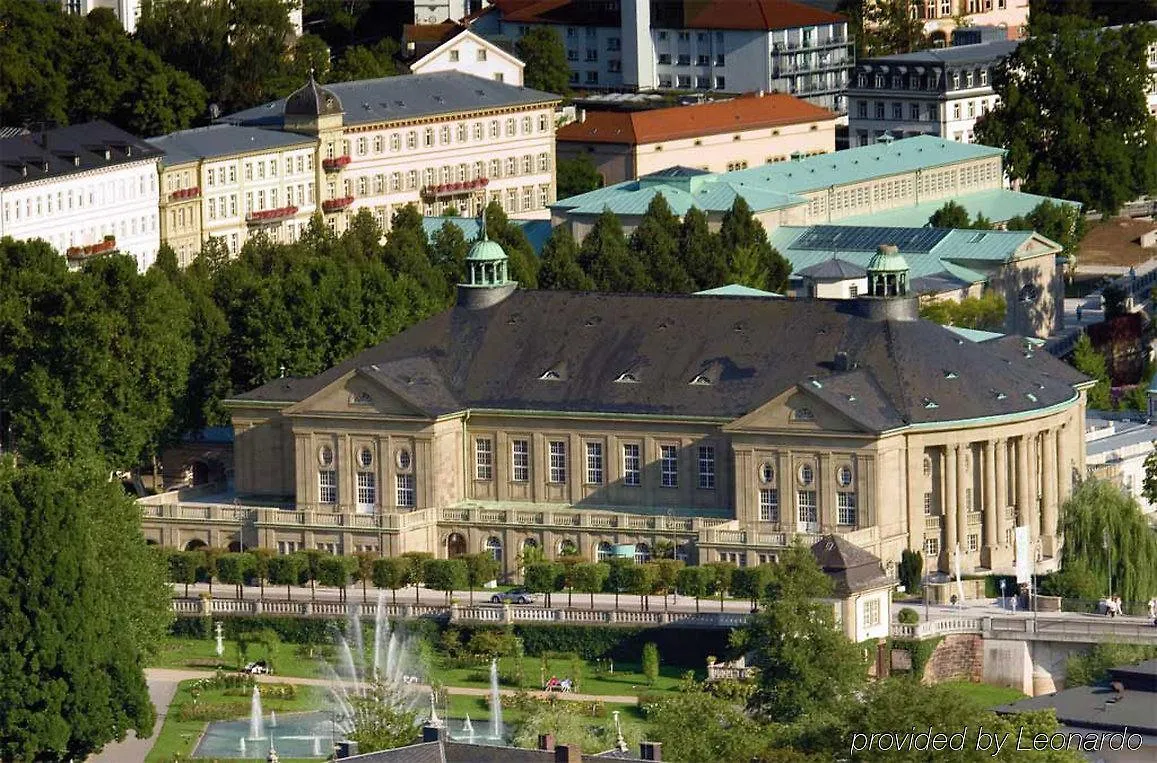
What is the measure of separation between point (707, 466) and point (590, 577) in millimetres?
Answer: 9103

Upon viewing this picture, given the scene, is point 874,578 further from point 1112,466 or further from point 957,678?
point 1112,466

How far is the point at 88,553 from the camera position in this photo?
155 meters

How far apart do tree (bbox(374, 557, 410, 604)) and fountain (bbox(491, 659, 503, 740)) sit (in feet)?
30.1

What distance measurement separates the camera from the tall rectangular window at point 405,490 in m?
185

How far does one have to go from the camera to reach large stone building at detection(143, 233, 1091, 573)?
178m

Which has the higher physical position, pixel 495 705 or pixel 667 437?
pixel 667 437

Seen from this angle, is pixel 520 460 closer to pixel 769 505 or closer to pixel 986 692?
pixel 769 505

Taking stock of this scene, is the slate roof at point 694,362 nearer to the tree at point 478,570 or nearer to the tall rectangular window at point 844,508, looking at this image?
the tall rectangular window at point 844,508

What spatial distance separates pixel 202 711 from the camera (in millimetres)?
161375

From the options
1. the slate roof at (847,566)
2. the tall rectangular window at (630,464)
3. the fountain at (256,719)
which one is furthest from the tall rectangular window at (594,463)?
the fountain at (256,719)

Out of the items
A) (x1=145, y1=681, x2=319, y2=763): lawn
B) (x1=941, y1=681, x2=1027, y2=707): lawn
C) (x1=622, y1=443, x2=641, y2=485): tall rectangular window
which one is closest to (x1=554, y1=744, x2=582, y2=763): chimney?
(x1=145, y1=681, x2=319, y2=763): lawn

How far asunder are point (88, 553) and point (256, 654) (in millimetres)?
16199

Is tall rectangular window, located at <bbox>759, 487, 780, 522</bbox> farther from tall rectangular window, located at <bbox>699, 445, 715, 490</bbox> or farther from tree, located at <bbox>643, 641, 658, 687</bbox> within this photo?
tree, located at <bbox>643, 641, 658, 687</bbox>

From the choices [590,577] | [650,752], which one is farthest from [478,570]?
[650,752]
